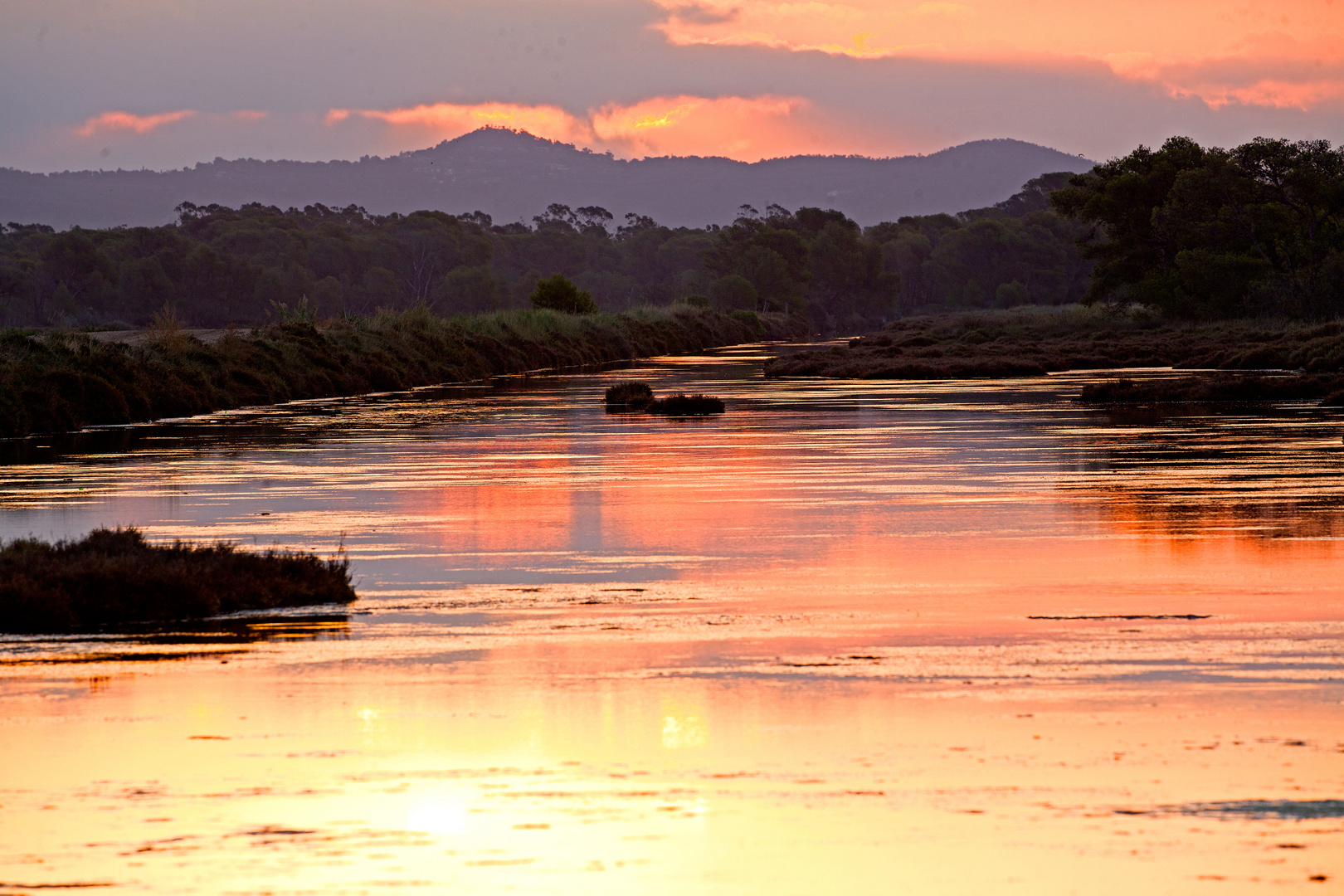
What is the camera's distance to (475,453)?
28953 mm

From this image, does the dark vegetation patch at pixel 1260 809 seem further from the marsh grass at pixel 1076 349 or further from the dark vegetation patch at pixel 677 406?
the marsh grass at pixel 1076 349

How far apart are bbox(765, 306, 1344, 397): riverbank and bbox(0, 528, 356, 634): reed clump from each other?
1496 inches

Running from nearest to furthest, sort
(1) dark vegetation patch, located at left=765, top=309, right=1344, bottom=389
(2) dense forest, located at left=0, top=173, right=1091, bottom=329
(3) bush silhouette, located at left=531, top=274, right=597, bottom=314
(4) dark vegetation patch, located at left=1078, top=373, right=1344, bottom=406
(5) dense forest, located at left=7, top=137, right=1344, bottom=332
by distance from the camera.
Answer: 1. (4) dark vegetation patch, located at left=1078, top=373, right=1344, bottom=406
2. (1) dark vegetation patch, located at left=765, top=309, right=1344, bottom=389
3. (5) dense forest, located at left=7, top=137, right=1344, bottom=332
4. (3) bush silhouette, located at left=531, top=274, right=597, bottom=314
5. (2) dense forest, located at left=0, top=173, right=1091, bottom=329

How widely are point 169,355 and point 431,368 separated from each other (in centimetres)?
1859

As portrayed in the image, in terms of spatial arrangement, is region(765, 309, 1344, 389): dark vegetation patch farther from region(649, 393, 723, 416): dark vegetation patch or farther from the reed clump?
the reed clump

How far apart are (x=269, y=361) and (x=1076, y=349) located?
43313mm

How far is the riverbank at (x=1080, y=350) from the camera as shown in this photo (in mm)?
61594

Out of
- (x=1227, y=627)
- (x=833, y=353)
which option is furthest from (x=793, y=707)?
(x=833, y=353)

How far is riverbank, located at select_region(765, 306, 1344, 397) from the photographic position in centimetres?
6159

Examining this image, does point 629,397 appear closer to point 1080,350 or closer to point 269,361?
point 269,361

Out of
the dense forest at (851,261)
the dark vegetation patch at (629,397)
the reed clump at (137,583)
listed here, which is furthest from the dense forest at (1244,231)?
the reed clump at (137,583)

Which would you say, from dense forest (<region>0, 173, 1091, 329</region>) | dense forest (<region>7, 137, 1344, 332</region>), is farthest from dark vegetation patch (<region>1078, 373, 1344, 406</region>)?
dense forest (<region>0, 173, 1091, 329</region>)

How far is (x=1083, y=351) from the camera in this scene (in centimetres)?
7931

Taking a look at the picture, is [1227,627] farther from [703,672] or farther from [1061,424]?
[1061,424]
